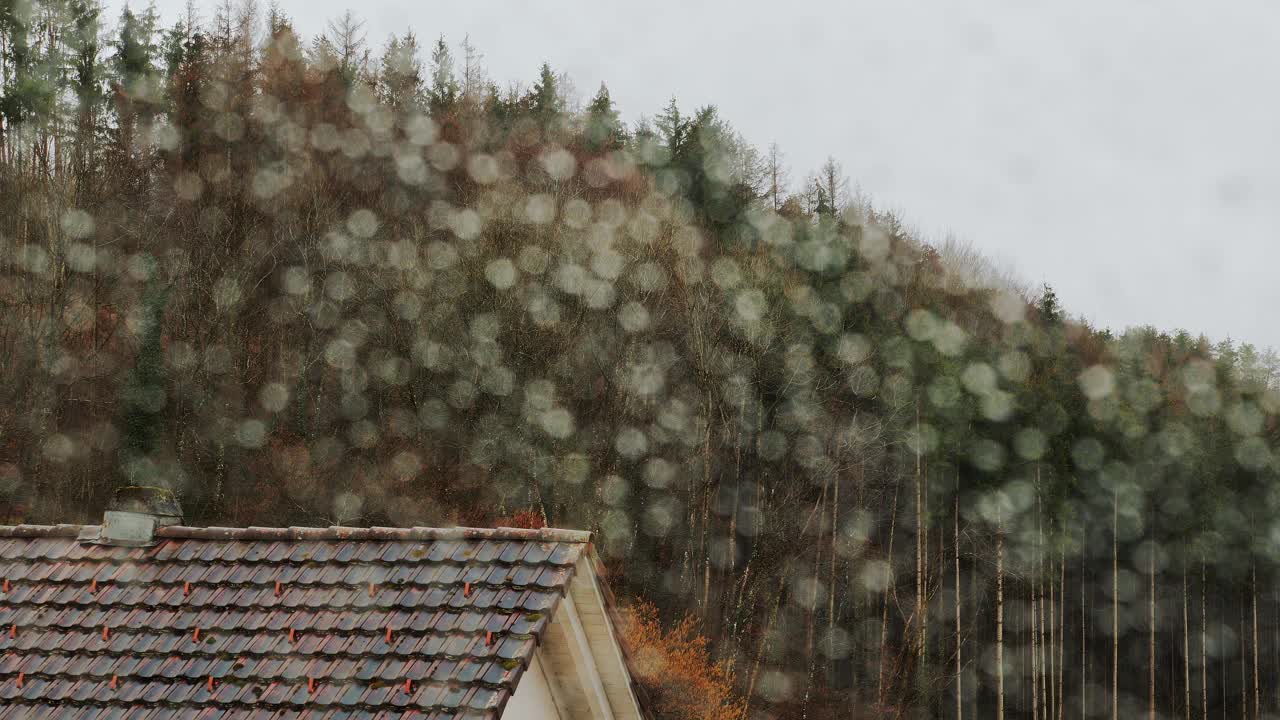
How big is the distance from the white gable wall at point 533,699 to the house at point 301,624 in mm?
13

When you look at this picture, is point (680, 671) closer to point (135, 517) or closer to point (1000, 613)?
point (1000, 613)

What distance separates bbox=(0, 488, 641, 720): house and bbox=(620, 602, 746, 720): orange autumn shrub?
13838mm

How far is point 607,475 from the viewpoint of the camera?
25547 millimetres

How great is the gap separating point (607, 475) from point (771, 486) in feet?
16.4

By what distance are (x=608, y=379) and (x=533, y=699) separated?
2012 centimetres

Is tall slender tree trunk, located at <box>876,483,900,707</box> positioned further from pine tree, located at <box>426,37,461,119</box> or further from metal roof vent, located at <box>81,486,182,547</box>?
metal roof vent, located at <box>81,486,182,547</box>

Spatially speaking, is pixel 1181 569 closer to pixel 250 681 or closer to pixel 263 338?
pixel 263 338

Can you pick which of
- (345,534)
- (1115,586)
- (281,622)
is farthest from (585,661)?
(1115,586)

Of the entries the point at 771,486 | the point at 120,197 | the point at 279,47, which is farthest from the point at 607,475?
the point at 279,47

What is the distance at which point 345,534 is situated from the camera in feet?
20.3

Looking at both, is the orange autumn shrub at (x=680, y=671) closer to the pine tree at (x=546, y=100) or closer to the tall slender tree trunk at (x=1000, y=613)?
the tall slender tree trunk at (x=1000, y=613)

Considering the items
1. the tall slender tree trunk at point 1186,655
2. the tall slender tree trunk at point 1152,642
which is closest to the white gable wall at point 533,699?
the tall slender tree trunk at point 1152,642

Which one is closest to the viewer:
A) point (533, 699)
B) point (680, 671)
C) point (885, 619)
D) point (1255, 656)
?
point (533, 699)

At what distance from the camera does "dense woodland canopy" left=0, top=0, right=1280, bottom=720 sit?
24453 millimetres
